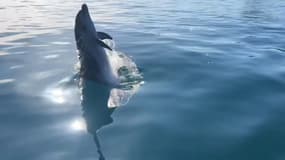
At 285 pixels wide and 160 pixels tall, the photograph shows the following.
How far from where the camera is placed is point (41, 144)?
6773 millimetres

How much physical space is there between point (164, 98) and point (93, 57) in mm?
2293

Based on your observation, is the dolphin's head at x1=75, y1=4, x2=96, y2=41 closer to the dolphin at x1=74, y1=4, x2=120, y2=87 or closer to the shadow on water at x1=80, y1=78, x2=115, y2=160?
the dolphin at x1=74, y1=4, x2=120, y2=87

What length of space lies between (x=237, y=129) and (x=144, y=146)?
5.94 ft

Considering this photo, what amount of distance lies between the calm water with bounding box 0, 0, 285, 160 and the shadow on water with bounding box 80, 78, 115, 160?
0.16 m

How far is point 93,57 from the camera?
9969 millimetres

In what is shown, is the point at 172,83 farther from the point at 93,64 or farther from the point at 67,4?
the point at 67,4

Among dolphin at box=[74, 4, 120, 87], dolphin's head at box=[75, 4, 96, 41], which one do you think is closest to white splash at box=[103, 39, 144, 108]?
dolphin at box=[74, 4, 120, 87]

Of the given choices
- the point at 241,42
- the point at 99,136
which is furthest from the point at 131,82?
the point at 241,42

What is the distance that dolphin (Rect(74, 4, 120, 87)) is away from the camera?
9.84m

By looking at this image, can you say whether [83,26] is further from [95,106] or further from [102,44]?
[95,106]

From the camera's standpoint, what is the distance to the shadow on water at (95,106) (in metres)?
7.45

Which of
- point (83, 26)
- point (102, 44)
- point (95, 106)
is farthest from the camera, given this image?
point (83, 26)

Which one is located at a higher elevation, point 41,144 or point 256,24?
point 41,144

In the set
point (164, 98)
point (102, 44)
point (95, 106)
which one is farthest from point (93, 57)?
point (164, 98)
